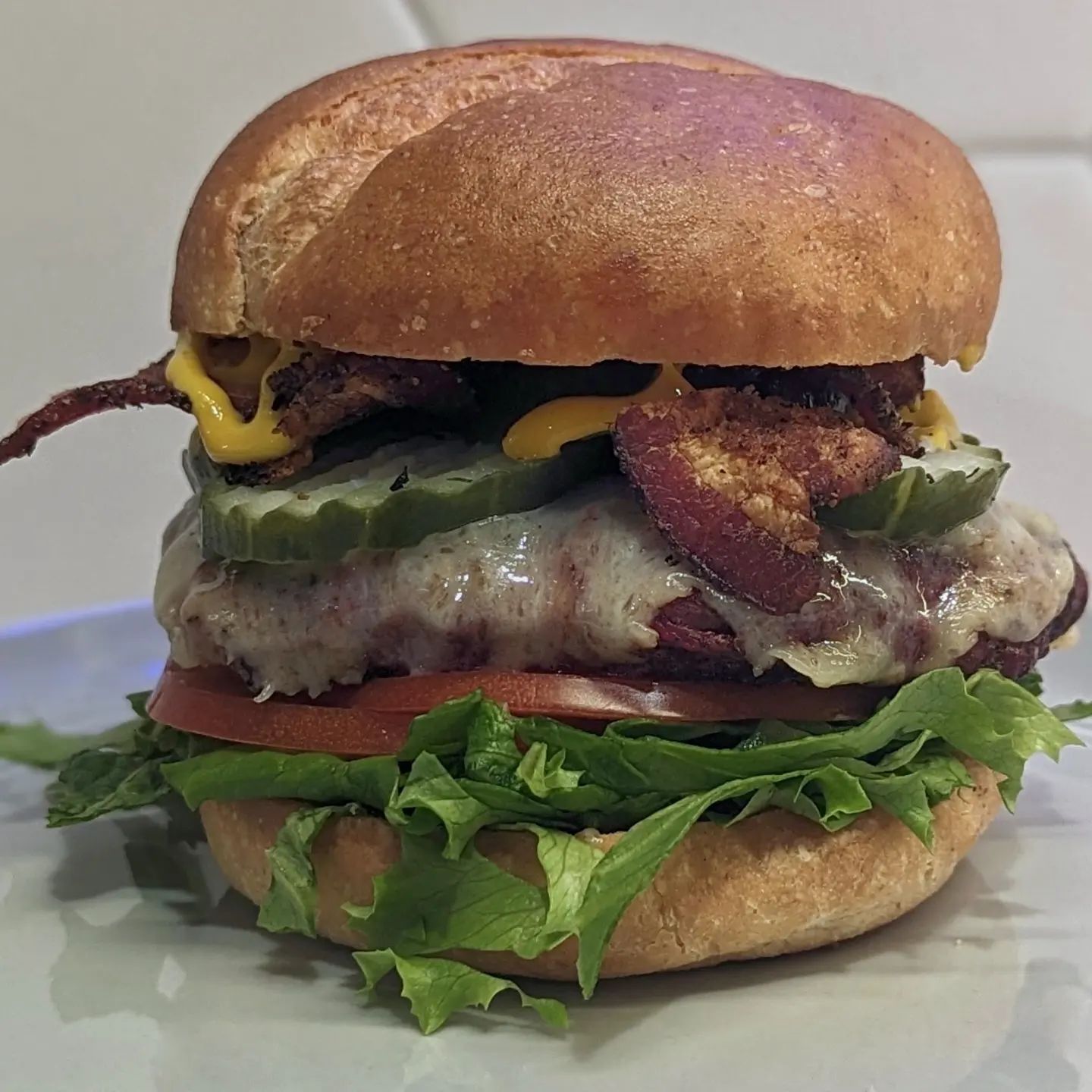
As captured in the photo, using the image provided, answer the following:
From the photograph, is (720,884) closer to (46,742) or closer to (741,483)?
(741,483)

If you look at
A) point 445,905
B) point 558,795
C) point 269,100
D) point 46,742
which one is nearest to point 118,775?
point 46,742

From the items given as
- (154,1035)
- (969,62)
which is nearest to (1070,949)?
(154,1035)

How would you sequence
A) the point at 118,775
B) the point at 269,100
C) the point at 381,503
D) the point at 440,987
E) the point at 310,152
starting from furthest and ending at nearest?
the point at 269,100, the point at 118,775, the point at 310,152, the point at 381,503, the point at 440,987

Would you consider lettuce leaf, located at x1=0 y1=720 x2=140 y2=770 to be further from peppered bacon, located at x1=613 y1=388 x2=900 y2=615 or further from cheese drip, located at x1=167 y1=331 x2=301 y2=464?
peppered bacon, located at x1=613 y1=388 x2=900 y2=615

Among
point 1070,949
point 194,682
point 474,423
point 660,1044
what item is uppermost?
point 474,423

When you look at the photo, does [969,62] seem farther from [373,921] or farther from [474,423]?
[373,921]

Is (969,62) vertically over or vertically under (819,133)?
under

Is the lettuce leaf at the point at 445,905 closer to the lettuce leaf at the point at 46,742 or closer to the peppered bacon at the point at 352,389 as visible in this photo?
the peppered bacon at the point at 352,389
